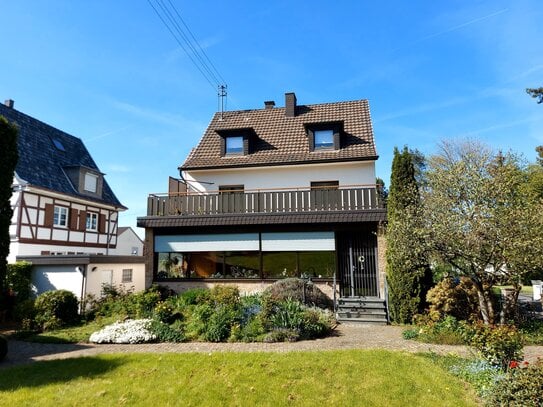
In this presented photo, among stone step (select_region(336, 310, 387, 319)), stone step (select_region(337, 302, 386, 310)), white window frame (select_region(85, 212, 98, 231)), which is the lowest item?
stone step (select_region(336, 310, 387, 319))

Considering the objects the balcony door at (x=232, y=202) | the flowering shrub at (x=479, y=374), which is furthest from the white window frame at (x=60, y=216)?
the flowering shrub at (x=479, y=374)

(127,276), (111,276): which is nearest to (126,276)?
(127,276)

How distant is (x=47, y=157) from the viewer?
2509 cm

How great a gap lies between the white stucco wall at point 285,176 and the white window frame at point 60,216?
1065 cm

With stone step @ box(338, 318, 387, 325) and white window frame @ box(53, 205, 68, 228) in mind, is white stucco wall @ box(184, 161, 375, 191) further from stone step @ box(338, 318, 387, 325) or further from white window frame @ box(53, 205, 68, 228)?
white window frame @ box(53, 205, 68, 228)

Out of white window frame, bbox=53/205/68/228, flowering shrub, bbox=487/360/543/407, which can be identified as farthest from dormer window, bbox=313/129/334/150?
white window frame, bbox=53/205/68/228

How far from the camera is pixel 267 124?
2116 centimetres

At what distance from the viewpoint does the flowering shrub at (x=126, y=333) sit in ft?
33.7

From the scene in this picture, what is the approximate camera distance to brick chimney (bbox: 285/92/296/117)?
21.5 meters

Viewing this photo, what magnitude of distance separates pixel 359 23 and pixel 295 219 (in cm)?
761

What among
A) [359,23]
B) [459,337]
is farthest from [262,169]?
[459,337]

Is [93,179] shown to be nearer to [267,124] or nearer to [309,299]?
[267,124]

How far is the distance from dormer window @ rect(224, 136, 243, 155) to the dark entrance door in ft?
25.6

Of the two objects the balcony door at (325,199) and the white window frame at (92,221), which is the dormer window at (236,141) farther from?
the white window frame at (92,221)
